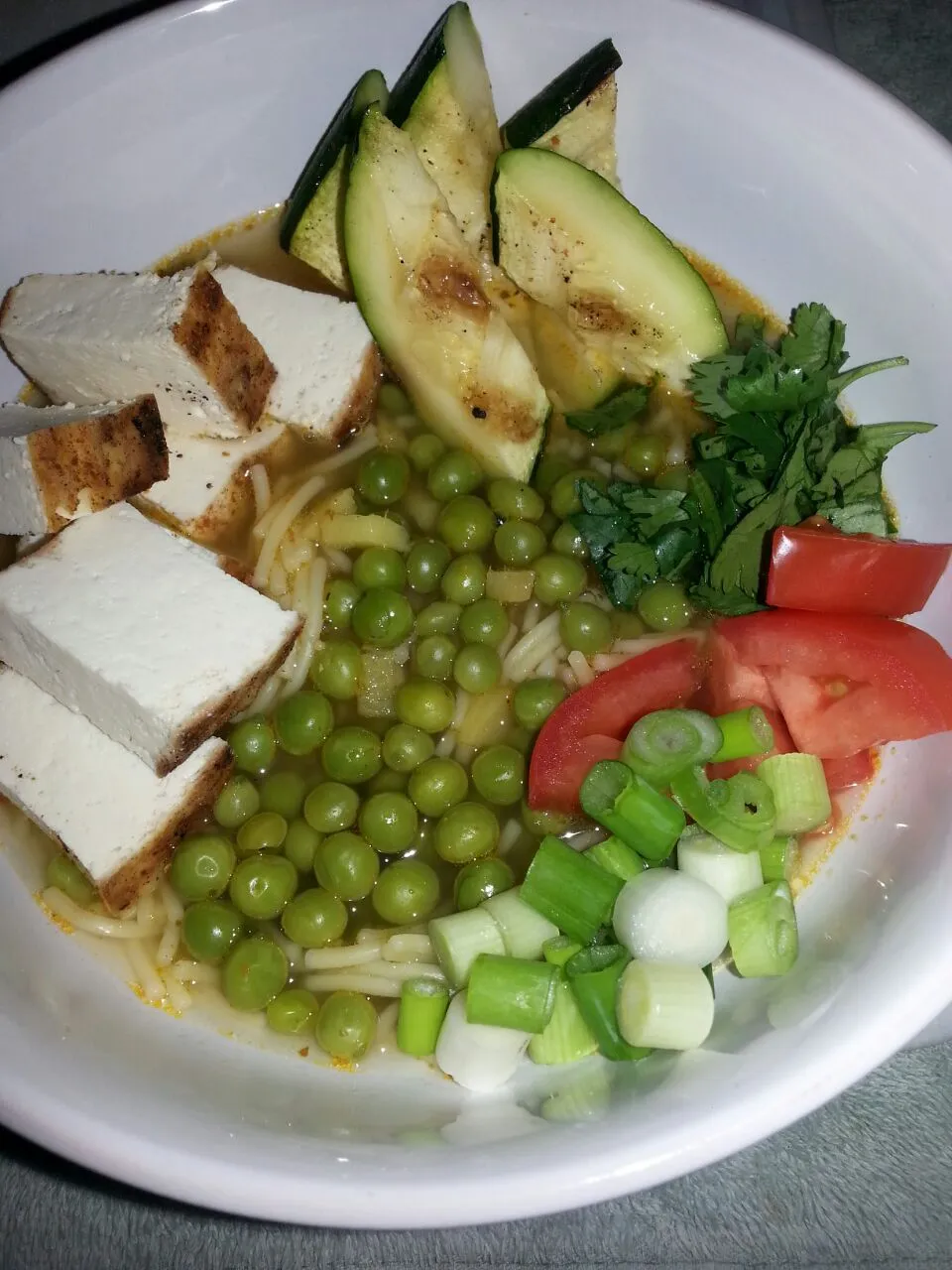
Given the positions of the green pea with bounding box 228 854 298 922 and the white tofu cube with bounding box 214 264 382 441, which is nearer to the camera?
the green pea with bounding box 228 854 298 922

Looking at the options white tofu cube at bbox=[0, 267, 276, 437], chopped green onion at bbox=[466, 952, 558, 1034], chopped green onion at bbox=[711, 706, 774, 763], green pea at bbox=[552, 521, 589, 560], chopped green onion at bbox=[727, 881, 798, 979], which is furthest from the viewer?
green pea at bbox=[552, 521, 589, 560]

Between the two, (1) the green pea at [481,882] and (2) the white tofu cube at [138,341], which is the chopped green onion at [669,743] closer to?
(1) the green pea at [481,882]

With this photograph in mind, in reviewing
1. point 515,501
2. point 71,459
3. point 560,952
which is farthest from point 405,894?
point 71,459

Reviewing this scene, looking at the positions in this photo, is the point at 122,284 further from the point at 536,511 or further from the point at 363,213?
the point at 536,511

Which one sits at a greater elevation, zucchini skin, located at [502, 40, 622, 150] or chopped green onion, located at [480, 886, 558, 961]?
zucchini skin, located at [502, 40, 622, 150]

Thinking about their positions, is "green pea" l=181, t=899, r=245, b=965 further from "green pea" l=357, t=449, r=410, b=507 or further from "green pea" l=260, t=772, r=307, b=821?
"green pea" l=357, t=449, r=410, b=507

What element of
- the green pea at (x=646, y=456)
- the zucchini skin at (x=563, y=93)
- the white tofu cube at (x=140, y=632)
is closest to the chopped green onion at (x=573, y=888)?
the white tofu cube at (x=140, y=632)

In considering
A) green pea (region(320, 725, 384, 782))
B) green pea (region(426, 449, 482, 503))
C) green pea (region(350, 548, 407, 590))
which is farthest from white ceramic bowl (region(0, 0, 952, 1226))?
green pea (region(350, 548, 407, 590))
